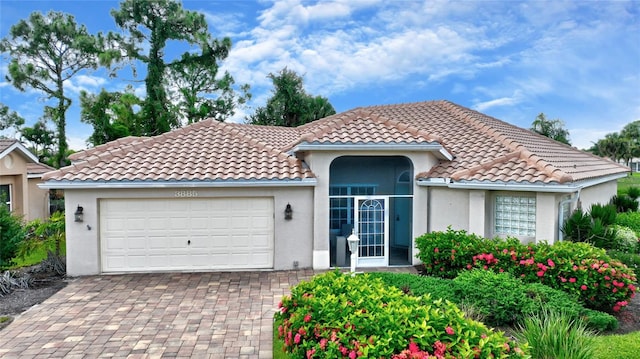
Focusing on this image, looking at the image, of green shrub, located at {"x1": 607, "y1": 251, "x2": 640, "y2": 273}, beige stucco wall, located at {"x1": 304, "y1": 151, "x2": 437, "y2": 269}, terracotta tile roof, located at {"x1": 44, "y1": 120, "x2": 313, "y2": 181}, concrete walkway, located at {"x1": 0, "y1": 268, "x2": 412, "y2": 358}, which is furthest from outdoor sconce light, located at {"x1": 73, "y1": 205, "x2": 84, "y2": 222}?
green shrub, located at {"x1": 607, "y1": 251, "x2": 640, "y2": 273}

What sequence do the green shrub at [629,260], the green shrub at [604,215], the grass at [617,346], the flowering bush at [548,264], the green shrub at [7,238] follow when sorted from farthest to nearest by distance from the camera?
the green shrub at [604,215] → the green shrub at [7,238] → the green shrub at [629,260] → the flowering bush at [548,264] → the grass at [617,346]

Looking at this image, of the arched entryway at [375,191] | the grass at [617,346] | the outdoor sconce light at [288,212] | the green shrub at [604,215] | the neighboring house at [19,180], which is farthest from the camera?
the neighboring house at [19,180]

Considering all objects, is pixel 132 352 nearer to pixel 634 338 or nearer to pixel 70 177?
pixel 70 177

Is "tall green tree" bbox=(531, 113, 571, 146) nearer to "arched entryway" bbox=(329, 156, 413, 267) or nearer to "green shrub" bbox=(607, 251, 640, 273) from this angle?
"arched entryway" bbox=(329, 156, 413, 267)

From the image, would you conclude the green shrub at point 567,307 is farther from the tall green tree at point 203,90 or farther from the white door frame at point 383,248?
the tall green tree at point 203,90

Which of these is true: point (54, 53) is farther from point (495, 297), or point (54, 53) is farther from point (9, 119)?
point (495, 297)

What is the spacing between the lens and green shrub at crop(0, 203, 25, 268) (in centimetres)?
1197

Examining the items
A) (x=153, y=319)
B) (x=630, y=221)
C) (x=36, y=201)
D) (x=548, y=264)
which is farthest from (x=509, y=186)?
(x=36, y=201)

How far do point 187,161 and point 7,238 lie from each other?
5845mm

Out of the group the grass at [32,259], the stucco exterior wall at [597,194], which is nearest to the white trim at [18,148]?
the grass at [32,259]

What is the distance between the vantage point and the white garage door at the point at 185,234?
12.7 m

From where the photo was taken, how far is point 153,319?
8977mm

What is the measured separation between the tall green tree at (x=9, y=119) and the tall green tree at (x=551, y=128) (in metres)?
56.2

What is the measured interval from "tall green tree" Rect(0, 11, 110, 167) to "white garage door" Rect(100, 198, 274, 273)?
24.3 m
